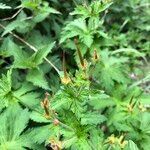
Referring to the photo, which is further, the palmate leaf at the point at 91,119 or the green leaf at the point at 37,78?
the green leaf at the point at 37,78

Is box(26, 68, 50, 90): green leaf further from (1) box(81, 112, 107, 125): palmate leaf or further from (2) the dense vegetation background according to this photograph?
(1) box(81, 112, 107, 125): palmate leaf

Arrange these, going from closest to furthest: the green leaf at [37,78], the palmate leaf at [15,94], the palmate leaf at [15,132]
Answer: the palmate leaf at [15,132], the palmate leaf at [15,94], the green leaf at [37,78]

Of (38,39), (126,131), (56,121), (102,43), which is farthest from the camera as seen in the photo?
(38,39)

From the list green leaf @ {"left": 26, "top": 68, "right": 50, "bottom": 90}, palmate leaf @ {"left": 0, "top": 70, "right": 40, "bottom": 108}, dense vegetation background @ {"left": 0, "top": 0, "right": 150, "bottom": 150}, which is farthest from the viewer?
green leaf @ {"left": 26, "top": 68, "right": 50, "bottom": 90}

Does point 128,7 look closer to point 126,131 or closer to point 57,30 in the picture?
point 57,30

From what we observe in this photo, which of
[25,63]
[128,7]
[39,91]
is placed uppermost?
[25,63]

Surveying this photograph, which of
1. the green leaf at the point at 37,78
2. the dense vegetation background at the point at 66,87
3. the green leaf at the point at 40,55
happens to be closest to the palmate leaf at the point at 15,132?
the dense vegetation background at the point at 66,87

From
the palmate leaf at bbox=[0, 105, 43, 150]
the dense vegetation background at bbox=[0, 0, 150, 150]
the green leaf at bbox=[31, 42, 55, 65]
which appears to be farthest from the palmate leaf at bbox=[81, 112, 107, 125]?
the green leaf at bbox=[31, 42, 55, 65]

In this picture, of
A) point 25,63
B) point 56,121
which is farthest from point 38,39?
point 56,121

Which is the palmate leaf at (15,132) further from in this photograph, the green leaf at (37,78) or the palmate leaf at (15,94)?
the green leaf at (37,78)
